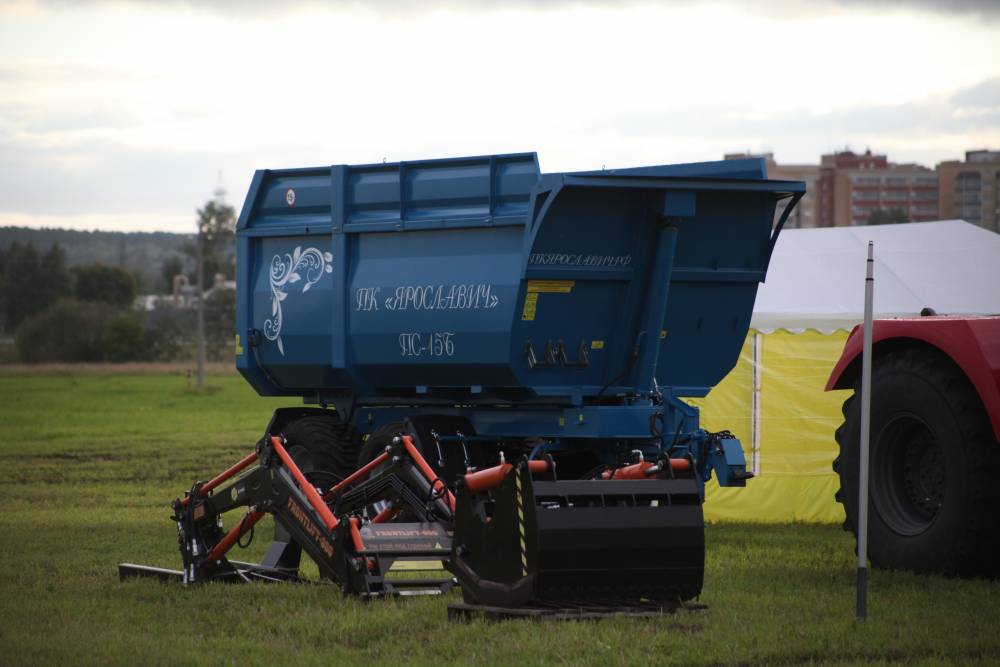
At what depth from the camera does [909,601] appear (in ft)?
32.3

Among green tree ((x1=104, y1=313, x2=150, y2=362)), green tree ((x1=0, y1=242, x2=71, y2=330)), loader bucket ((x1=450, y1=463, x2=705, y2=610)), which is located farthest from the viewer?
green tree ((x1=0, y1=242, x2=71, y2=330))

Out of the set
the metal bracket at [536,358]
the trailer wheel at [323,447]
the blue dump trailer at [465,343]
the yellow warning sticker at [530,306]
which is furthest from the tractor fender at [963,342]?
the trailer wheel at [323,447]

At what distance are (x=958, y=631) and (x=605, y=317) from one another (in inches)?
169

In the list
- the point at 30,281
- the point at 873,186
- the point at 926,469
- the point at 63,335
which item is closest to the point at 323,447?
the point at 926,469

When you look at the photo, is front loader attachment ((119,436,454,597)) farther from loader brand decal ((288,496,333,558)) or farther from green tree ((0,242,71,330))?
green tree ((0,242,71,330))

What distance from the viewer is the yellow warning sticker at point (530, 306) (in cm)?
1186

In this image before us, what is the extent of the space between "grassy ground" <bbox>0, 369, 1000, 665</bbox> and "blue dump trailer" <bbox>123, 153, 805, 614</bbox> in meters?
0.47

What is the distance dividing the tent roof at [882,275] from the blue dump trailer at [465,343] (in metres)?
4.53

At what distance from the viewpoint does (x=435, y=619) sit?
30.9 feet

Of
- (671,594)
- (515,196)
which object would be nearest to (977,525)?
(671,594)

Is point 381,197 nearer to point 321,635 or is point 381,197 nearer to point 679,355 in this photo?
point 679,355

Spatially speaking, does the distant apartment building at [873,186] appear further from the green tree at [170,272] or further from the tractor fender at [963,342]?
the tractor fender at [963,342]

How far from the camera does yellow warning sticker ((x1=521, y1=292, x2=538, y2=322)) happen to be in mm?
11859

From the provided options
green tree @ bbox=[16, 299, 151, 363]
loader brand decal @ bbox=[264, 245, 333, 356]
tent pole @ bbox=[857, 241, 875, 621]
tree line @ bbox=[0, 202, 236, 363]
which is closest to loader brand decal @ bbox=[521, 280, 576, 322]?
loader brand decal @ bbox=[264, 245, 333, 356]
